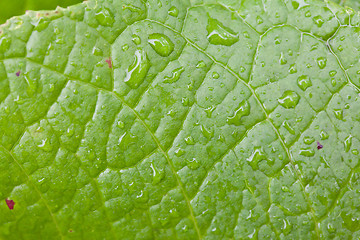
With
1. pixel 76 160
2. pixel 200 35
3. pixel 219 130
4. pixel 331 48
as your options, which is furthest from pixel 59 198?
pixel 331 48

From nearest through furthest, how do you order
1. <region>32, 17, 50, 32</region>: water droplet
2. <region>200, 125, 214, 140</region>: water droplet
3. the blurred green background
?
<region>32, 17, 50, 32</region>: water droplet
<region>200, 125, 214, 140</region>: water droplet
the blurred green background

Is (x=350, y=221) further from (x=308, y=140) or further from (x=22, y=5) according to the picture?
(x=22, y=5)

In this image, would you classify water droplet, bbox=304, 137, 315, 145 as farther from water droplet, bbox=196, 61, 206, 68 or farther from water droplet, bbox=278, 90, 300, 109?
water droplet, bbox=196, 61, 206, 68

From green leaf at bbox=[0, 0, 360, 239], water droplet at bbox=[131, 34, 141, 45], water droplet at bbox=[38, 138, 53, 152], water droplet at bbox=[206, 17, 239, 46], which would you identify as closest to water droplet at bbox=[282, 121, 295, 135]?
green leaf at bbox=[0, 0, 360, 239]

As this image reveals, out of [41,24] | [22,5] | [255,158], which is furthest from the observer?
[22,5]

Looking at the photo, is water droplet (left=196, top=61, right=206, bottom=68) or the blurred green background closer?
water droplet (left=196, top=61, right=206, bottom=68)

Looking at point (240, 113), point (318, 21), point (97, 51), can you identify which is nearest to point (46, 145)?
point (97, 51)

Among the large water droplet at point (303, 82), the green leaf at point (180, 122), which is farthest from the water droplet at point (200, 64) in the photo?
the large water droplet at point (303, 82)
